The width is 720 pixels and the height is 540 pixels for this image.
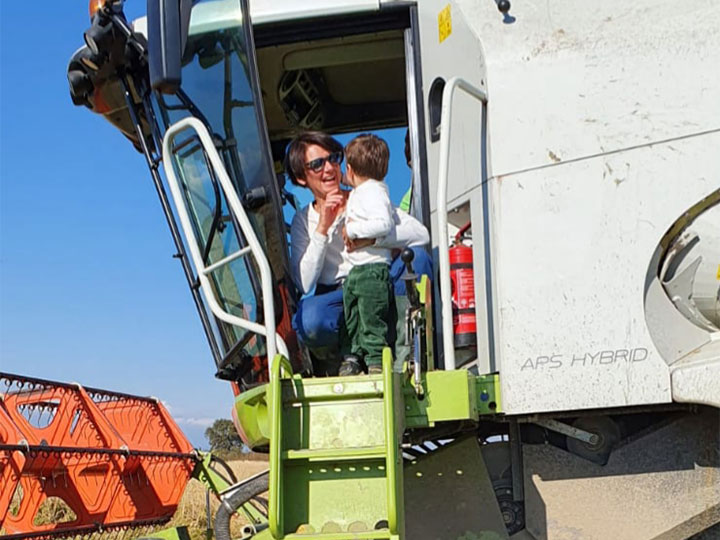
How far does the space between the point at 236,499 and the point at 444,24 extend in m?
2.34

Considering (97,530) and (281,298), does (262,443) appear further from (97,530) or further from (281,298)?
(97,530)

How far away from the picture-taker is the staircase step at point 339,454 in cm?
314

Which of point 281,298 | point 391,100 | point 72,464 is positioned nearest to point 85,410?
point 72,464

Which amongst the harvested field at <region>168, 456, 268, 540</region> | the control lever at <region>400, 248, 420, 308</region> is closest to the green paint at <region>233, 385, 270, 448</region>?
the control lever at <region>400, 248, 420, 308</region>

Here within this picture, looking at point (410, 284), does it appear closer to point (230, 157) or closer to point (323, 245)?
point (323, 245)

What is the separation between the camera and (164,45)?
357cm

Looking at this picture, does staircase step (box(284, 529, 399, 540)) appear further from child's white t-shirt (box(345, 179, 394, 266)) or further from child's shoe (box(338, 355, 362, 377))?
child's white t-shirt (box(345, 179, 394, 266))

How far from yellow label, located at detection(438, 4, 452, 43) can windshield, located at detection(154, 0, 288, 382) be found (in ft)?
2.98

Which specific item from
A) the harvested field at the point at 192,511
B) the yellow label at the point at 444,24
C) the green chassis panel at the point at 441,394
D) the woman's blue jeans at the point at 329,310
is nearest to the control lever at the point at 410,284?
the green chassis panel at the point at 441,394

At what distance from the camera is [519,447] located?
3791 millimetres

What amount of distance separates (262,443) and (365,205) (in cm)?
109

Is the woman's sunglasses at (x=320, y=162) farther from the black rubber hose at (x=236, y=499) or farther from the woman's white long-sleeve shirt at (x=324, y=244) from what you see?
the black rubber hose at (x=236, y=499)

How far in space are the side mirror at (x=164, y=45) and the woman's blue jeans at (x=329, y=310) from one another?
114cm

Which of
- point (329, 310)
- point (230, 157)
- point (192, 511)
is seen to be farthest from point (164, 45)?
point (192, 511)
